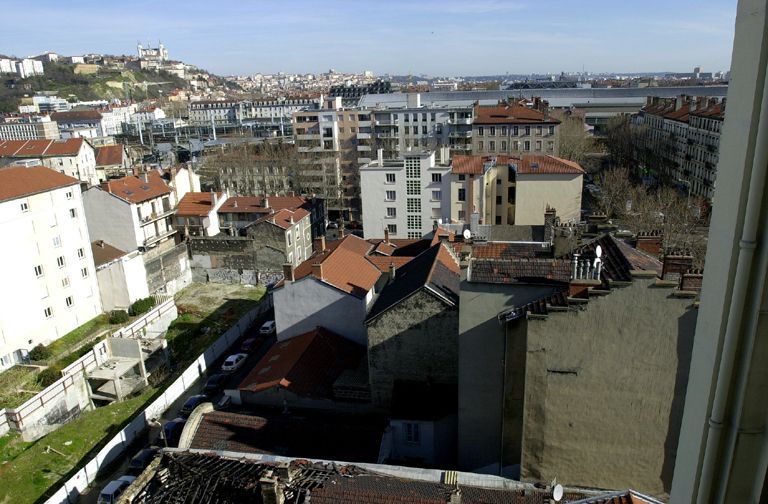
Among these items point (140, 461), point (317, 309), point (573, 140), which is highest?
point (573, 140)

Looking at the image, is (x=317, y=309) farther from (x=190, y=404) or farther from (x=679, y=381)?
(x=679, y=381)

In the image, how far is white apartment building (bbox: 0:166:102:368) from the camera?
33.6 m

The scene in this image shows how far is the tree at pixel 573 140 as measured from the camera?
75.2 m

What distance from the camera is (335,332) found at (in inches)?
1044

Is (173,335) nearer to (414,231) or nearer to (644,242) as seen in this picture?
(414,231)

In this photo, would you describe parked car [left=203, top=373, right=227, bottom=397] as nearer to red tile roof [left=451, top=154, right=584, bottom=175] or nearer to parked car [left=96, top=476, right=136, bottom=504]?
parked car [left=96, top=476, right=136, bottom=504]

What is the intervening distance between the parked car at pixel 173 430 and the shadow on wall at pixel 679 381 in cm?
1967

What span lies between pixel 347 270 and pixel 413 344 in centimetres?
826

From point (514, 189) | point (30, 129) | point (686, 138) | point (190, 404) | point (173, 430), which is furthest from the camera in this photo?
point (30, 129)

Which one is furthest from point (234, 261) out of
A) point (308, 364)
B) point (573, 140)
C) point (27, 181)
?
point (573, 140)

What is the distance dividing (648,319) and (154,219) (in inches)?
1780

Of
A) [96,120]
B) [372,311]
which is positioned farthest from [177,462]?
[96,120]

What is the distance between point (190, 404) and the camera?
27812 millimetres

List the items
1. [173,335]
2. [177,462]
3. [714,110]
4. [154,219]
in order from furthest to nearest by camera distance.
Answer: [714,110] → [154,219] → [173,335] → [177,462]
